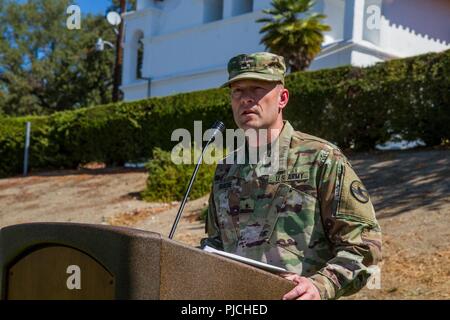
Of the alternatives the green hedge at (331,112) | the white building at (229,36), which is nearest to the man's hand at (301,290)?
the green hedge at (331,112)

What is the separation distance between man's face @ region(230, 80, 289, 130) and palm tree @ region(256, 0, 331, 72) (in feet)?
52.6

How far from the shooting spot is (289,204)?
8.80ft

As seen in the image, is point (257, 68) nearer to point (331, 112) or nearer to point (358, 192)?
point (358, 192)

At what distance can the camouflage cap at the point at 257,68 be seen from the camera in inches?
108

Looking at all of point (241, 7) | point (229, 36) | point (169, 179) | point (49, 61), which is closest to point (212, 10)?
point (241, 7)

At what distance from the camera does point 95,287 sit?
1801 mm

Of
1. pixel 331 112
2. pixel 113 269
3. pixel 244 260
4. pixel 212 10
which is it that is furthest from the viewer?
pixel 212 10

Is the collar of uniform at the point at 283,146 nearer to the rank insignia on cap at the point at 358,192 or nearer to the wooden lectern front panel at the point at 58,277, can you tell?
the rank insignia on cap at the point at 358,192

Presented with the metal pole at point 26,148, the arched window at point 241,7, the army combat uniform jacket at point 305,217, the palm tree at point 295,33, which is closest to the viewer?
the army combat uniform jacket at point 305,217

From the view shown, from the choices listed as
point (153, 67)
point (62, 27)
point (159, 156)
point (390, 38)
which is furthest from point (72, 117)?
point (62, 27)

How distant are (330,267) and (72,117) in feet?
66.7

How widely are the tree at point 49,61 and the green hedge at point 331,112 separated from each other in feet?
82.1

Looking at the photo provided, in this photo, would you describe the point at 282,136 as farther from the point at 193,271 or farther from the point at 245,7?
the point at 245,7

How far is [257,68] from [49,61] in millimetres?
45920
